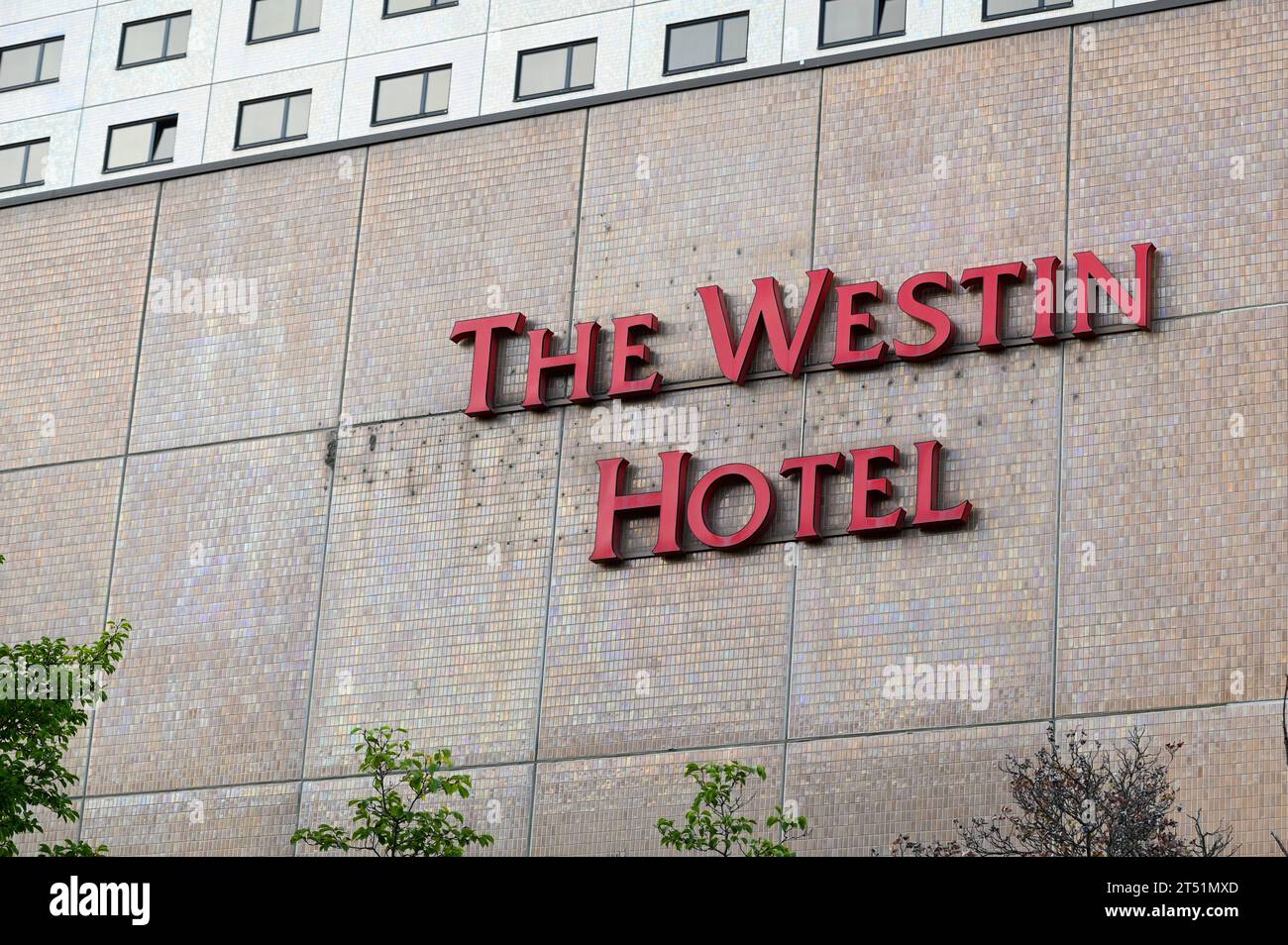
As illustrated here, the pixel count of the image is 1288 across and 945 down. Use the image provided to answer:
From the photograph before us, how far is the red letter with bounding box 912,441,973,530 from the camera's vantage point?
30.8m

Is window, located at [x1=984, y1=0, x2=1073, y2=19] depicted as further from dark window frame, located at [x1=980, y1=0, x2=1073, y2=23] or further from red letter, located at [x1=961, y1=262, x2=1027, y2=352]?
red letter, located at [x1=961, y1=262, x2=1027, y2=352]

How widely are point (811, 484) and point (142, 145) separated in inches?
620

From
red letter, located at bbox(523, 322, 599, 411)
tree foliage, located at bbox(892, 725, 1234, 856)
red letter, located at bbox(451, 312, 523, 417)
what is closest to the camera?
tree foliage, located at bbox(892, 725, 1234, 856)

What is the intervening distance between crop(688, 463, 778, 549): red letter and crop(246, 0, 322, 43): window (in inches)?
496

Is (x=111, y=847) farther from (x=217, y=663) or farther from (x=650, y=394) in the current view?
(x=650, y=394)

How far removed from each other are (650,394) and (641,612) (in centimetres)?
364

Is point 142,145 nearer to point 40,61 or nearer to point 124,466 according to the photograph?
point 40,61

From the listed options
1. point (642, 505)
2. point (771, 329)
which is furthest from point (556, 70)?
point (642, 505)

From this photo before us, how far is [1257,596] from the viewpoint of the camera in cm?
2891
